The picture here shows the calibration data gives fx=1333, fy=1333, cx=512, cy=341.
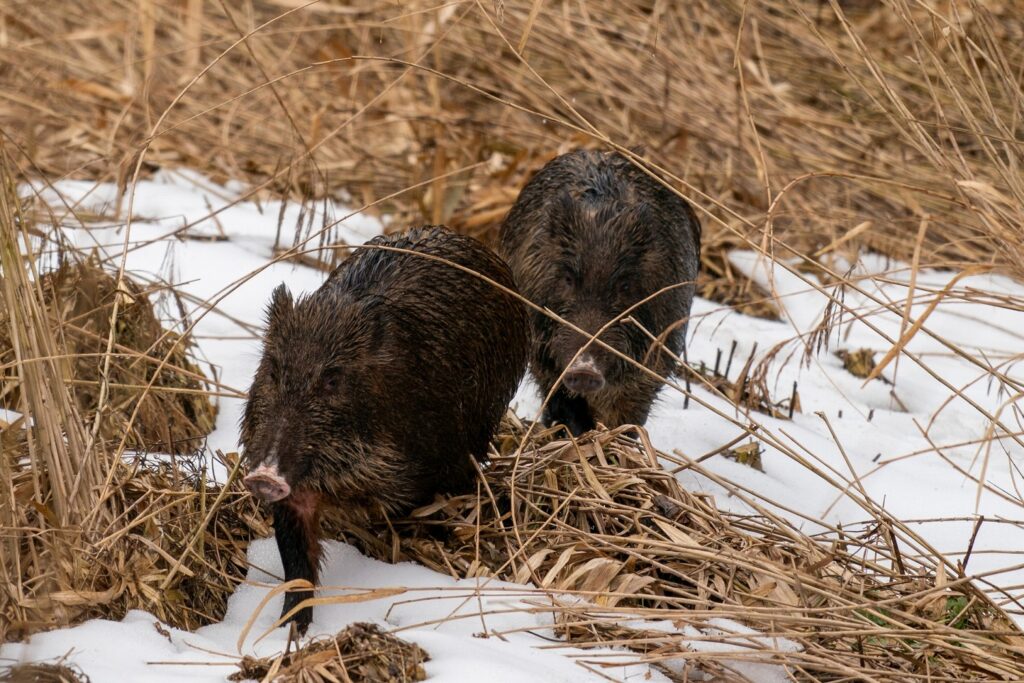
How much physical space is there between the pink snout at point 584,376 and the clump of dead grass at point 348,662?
179cm

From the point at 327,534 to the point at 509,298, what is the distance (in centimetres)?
92

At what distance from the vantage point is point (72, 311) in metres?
4.26

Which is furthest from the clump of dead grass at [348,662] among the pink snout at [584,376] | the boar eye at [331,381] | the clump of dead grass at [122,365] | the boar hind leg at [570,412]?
the boar hind leg at [570,412]

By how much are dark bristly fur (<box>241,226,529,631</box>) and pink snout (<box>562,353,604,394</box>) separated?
0.62 m

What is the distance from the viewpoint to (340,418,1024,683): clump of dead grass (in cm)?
304

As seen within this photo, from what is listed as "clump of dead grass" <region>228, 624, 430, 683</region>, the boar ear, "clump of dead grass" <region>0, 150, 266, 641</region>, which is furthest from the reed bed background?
"clump of dead grass" <region>228, 624, 430, 683</region>

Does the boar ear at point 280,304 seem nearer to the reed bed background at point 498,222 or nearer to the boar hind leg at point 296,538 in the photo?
the reed bed background at point 498,222

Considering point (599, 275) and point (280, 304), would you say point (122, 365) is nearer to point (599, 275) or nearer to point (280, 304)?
point (280, 304)

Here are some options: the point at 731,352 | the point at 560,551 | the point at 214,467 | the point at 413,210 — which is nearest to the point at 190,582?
the point at 214,467

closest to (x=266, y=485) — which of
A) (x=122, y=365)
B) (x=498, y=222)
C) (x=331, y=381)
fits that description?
(x=331, y=381)

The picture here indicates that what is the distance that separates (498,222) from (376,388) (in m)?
3.53

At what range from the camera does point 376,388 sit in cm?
350

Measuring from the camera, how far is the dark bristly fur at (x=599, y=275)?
199 inches

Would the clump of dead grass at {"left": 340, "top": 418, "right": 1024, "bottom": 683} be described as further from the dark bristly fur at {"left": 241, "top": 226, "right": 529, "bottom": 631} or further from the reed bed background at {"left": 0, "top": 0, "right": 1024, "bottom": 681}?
the dark bristly fur at {"left": 241, "top": 226, "right": 529, "bottom": 631}
